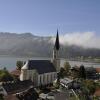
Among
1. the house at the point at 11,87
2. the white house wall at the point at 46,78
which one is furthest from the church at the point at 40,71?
the house at the point at 11,87

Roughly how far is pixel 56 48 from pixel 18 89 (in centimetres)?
3199

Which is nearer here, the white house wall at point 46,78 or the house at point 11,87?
the house at point 11,87

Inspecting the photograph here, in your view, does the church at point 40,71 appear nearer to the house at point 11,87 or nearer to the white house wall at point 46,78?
the white house wall at point 46,78


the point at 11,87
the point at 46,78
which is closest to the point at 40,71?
the point at 46,78

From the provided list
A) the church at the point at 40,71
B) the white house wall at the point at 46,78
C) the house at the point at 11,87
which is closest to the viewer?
the house at the point at 11,87

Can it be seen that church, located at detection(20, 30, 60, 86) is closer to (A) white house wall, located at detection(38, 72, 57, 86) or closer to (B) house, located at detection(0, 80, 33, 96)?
(A) white house wall, located at detection(38, 72, 57, 86)

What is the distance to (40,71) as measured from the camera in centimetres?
6712

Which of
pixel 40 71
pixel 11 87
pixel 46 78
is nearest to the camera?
pixel 11 87

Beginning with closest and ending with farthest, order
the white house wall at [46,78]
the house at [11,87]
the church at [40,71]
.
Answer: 1. the house at [11,87]
2. the church at [40,71]
3. the white house wall at [46,78]

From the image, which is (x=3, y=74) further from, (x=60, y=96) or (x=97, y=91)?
(x=60, y=96)

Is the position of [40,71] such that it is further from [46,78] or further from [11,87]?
[11,87]

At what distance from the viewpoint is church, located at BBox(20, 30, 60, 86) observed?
6475 centimetres

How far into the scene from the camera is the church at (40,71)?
212 feet

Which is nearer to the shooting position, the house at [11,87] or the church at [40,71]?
the house at [11,87]
